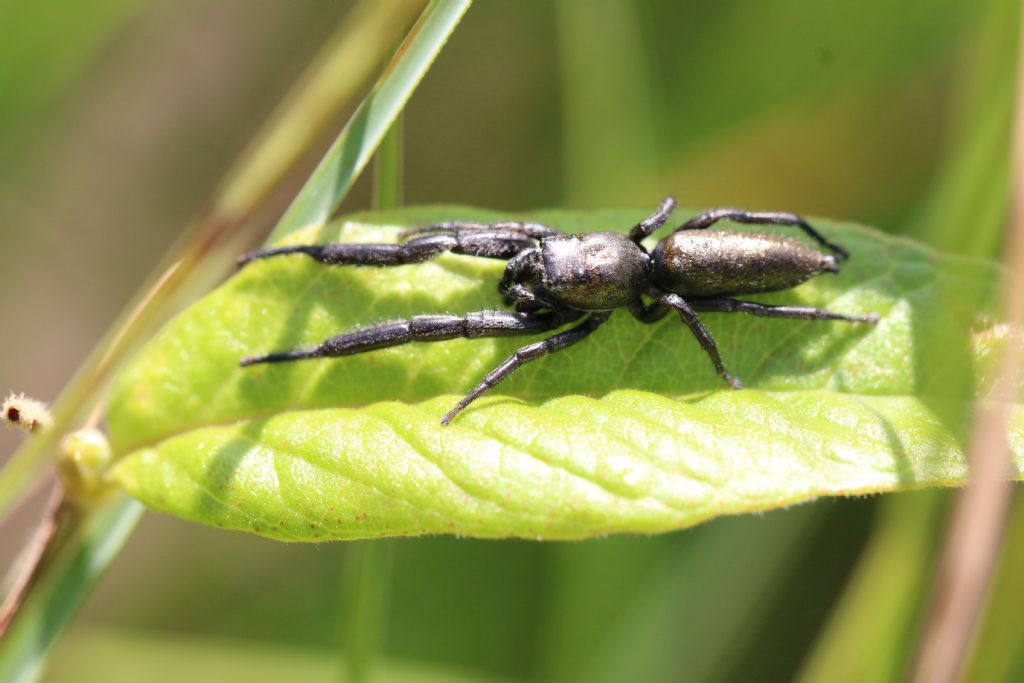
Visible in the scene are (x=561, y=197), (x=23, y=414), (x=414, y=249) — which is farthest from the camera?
(x=561, y=197)

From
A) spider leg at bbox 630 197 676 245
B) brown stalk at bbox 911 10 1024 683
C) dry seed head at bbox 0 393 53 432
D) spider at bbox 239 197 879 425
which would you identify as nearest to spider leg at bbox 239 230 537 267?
spider at bbox 239 197 879 425

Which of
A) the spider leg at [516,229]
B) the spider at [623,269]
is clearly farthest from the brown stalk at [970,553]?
the spider leg at [516,229]

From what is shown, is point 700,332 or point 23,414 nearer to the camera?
point 23,414

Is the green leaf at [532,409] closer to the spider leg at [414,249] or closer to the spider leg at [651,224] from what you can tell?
the spider leg at [414,249]

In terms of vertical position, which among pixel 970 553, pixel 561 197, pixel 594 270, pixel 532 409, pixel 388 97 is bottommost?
pixel 970 553

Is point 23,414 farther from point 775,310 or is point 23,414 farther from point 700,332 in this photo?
point 775,310

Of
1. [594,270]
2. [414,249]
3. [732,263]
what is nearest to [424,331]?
[414,249]

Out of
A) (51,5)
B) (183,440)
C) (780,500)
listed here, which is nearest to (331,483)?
(183,440)
